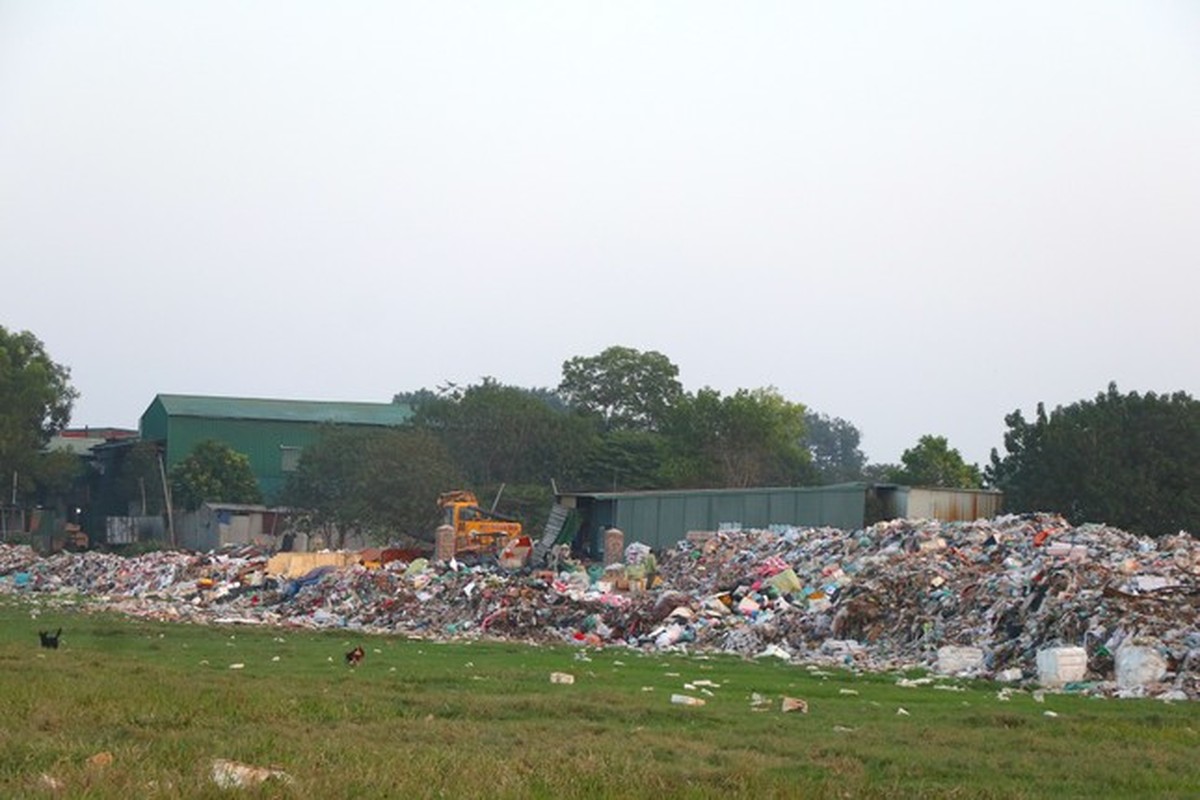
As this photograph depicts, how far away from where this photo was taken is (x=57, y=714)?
38.3ft

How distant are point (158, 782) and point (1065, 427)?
38.9 m

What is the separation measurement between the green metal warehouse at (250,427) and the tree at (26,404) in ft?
13.9

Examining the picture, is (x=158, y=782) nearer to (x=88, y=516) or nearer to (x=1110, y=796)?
(x=1110, y=796)

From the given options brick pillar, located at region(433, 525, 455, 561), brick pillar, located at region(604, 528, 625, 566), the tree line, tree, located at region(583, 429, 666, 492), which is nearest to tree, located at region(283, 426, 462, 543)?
the tree line

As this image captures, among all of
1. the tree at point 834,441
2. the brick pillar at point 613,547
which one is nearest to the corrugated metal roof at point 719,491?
the brick pillar at point 613,547

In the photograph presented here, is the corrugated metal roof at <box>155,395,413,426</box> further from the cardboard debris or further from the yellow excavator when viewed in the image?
the cardboard debris

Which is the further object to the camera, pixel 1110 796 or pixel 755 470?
pixel 755 470

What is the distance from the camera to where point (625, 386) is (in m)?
77.8

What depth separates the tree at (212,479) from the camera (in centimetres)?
6216

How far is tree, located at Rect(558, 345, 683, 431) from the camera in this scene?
253 feet

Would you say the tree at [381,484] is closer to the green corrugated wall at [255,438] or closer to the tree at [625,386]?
the green corrugated wall at [255,438]

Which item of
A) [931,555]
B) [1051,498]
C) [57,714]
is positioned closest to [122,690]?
[57,714]

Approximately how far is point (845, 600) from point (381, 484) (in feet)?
104

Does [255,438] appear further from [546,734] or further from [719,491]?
[546,734]
